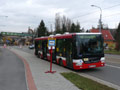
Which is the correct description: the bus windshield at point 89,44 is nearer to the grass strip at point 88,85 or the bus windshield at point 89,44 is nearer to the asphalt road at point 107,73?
the asphalt road at point 107,73

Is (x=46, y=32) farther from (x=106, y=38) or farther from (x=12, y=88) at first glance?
(x=12, y=88)

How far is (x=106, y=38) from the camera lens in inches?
2714

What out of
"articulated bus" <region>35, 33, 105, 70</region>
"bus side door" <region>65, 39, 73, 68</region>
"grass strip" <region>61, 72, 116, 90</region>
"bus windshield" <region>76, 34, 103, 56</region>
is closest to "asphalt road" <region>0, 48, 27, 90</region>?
"grass strip" <region>61, 72, 116, 90</region>

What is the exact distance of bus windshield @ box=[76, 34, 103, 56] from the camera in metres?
11.2

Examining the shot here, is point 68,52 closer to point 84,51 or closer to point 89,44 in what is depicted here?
point 84,51

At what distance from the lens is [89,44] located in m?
11.5

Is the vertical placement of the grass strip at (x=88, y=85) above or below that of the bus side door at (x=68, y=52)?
below

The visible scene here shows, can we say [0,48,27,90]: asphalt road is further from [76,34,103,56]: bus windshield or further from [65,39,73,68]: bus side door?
[76,34,103,56]: bus windshield

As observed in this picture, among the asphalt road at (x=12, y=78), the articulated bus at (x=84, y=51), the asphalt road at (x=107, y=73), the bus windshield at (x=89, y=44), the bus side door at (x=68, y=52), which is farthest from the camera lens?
the bus side door at (x=68, y=52)

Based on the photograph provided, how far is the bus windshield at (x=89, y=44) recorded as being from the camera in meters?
11.2

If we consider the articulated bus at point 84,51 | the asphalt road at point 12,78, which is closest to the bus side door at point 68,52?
the articulated bus at point 84,51

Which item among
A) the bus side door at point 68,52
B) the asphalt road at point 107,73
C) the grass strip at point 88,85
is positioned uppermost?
the bus side door at point 68,52

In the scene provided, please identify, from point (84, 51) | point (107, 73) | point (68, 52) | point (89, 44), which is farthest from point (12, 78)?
point (107, 73)

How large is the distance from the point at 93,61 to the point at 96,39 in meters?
1.54
